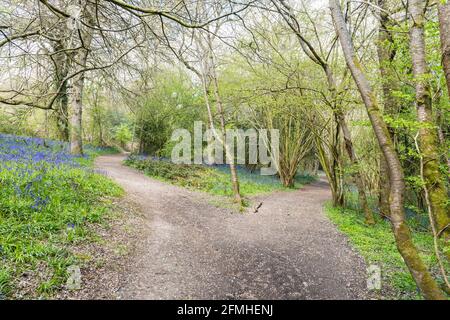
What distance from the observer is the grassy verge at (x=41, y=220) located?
2693mm

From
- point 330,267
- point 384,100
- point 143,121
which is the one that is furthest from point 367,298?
point 143,121

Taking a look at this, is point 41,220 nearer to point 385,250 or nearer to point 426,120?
point 426,120

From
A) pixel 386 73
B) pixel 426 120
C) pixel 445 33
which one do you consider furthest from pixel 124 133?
pixel 445 33

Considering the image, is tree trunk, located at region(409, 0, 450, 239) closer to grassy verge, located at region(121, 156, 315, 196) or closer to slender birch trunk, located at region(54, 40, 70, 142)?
slender birch trunk, located at region(54, 40, 70, 142)

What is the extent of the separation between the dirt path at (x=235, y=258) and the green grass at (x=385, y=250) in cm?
28

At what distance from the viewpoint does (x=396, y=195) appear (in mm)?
2654

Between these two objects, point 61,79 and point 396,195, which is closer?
point 396,195

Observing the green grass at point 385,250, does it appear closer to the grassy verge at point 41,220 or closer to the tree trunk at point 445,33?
the tree trunk at point 445,33

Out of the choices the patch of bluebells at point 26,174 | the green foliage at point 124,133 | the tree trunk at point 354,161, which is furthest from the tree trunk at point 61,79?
the green foliage at point 124,133

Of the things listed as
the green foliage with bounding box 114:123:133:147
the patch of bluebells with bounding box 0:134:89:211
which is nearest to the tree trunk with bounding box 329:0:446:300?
the patch of bluebells with bounding box 0:134:89:211

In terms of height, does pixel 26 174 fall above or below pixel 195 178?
above

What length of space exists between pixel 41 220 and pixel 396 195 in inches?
179
